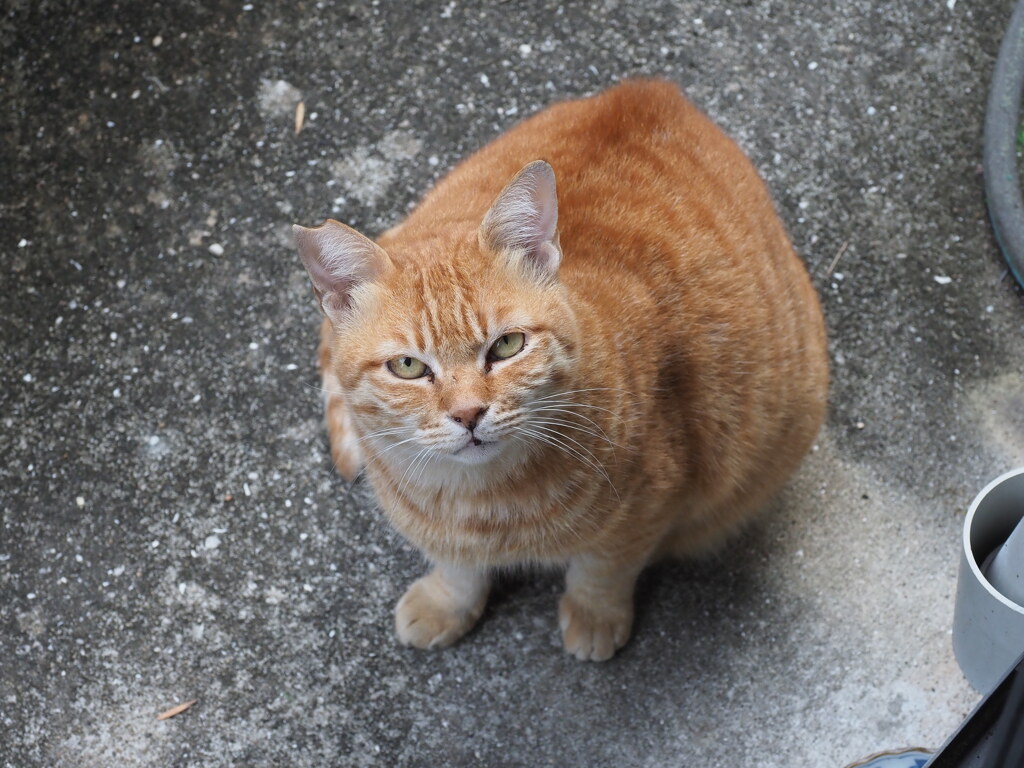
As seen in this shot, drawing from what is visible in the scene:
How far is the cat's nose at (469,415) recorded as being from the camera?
1.85 metres

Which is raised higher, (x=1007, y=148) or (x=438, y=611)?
(x=1007, y=148)

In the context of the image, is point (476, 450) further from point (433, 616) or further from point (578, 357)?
point (433, 616)

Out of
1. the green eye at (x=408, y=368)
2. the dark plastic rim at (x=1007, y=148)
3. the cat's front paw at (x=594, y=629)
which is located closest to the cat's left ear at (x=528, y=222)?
the green eye at (x=408, y=368)

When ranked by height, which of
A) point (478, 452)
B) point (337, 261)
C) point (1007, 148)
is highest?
point (337, 261)

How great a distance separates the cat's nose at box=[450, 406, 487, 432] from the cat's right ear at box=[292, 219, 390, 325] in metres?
0.31

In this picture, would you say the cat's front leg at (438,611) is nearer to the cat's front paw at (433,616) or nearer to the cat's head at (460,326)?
the cat's front paw at (433,616)

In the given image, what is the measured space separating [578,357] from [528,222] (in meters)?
0.27

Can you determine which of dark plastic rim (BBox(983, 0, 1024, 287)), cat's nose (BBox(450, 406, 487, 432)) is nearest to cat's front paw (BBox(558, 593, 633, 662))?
cat's nose (BBox(450, 406, 487, 432))

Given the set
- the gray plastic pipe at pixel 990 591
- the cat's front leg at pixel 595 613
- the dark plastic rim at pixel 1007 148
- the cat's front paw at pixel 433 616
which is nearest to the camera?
the gray plastic pipe at pixel 990 591

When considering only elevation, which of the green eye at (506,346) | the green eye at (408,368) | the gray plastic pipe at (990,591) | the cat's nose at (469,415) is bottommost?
the gray plastic pipe at (990,591)

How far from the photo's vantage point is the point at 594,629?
2.57 metres

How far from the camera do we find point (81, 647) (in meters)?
2.64

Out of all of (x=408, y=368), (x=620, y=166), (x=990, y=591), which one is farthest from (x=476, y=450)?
(x=990, y=591)

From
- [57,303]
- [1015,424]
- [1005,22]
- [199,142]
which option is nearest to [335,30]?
[199,142]
